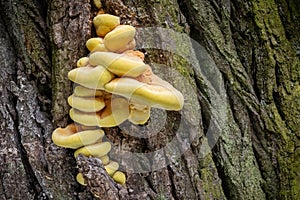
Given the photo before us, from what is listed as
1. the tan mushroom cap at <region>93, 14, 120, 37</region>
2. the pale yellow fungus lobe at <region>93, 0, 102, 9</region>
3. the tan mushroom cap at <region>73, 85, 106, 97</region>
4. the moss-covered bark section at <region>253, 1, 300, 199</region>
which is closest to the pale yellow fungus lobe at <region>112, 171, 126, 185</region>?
the tan mushroom cap at <region>73, 85, 106, 97</region>

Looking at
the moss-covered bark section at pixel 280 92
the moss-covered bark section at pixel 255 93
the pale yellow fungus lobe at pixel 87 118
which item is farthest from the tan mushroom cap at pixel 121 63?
the moss-covered bark section at pixel 280 92

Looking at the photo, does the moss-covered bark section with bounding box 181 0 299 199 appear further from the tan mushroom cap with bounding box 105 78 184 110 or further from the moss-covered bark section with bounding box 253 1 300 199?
the tan mushroom cap with bounding box 105 78 184 110

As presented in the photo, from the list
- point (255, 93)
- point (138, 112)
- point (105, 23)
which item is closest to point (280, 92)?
point (255, 93)

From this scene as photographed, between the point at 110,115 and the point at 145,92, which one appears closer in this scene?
the point at 145,92

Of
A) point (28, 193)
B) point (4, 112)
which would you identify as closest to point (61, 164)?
point (28, 193)

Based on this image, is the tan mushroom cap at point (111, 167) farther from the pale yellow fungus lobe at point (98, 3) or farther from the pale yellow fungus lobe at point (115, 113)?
the pale yellow fungus lobe at point (98, 3)

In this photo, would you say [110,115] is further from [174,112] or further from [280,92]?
A: [280,92]
